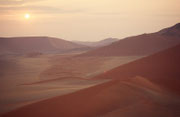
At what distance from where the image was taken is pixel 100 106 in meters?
6.62

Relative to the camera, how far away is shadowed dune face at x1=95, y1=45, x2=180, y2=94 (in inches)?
475

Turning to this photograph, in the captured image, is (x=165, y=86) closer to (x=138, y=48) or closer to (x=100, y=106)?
(x=100, y=106)

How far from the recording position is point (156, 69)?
533 inches

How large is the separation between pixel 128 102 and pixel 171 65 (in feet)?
25.6

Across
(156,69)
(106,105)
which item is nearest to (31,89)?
(106,105)

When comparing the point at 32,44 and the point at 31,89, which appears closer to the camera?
the point at 31,89

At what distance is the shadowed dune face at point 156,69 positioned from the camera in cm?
1206

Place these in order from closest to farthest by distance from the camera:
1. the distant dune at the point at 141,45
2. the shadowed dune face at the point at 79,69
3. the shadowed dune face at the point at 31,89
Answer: the shadowed dune face at the point at 31,89
the shadowed dune face at the point at 79,69
the distant dune at the point at 141,45

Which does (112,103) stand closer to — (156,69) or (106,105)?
(106,105)

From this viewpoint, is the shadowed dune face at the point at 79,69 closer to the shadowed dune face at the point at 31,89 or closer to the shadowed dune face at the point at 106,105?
the shadowed dune face at the point at 31,89

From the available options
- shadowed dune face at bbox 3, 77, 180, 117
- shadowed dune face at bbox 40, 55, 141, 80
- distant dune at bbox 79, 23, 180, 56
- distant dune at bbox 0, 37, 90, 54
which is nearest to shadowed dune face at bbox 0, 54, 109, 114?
shadowed dune face at bbox 3, 77, 180, 117

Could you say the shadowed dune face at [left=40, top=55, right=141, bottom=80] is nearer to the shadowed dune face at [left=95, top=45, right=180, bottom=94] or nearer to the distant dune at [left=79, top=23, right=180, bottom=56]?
the shadowed dune face at [left=95, top=45, right=180, bottom=94]

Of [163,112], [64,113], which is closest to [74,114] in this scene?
[64,113]

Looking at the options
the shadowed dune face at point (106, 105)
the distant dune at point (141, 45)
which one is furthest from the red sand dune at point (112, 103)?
the distant dune at point (141, 45)
